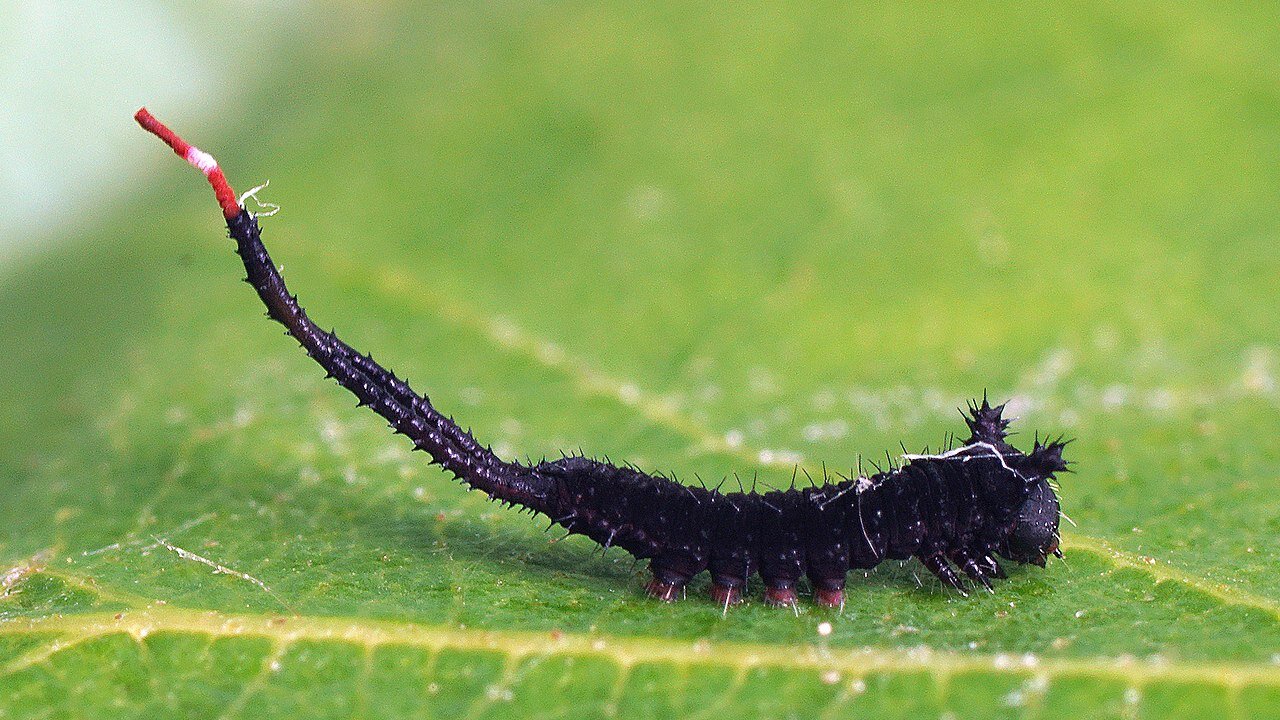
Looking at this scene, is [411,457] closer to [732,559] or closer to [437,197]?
[732,559]

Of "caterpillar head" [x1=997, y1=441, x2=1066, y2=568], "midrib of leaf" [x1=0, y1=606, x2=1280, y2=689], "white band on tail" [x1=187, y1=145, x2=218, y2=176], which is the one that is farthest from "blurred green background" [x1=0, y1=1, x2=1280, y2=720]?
"white band on tail" [x1=187, y1=145, x2=218, y2=176]

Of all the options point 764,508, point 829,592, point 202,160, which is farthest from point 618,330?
point 202,160

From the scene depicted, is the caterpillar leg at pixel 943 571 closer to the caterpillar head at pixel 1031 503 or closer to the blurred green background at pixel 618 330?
the blurred green background at pixel 618 330

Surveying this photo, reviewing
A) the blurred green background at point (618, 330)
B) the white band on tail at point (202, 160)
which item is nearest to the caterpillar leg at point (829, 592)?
the blurred green background at point (618, 330)

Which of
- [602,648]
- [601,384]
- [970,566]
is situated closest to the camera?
[602,648]

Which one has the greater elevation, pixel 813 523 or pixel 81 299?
pixel 81 299

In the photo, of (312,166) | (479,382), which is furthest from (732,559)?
(312,166)

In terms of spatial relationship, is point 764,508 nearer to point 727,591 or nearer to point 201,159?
point 727,591
